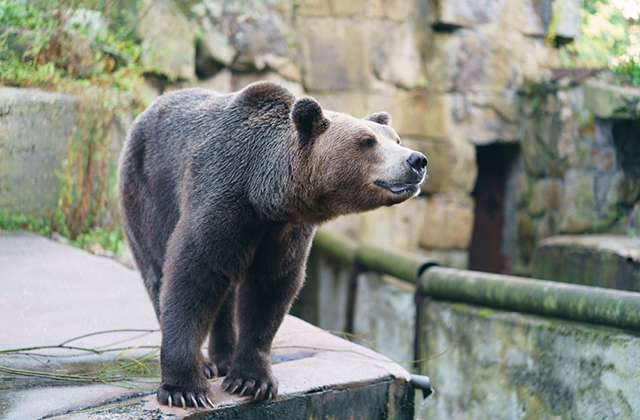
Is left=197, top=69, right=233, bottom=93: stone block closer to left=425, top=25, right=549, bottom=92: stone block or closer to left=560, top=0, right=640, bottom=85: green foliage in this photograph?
left=425, top=25, right=549, bottom=92: stone block

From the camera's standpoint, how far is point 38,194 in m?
5.53

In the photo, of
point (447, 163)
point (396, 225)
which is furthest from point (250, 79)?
point (447, 163)

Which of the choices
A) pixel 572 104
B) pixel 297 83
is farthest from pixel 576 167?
pixel 297 83

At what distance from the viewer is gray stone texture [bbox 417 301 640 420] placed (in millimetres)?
3303

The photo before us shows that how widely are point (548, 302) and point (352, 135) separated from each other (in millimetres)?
1925

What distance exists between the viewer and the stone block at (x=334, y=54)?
308 inches

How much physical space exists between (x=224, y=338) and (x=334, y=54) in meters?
5.66

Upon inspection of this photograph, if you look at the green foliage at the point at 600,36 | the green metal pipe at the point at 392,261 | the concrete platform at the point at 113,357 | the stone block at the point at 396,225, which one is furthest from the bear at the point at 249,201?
the green foliage at the point at 600,36

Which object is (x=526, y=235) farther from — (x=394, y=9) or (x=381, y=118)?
(x=381, y=118)

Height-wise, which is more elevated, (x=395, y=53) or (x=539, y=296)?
(x=395, y=53)

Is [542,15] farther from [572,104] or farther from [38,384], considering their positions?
[38,384]

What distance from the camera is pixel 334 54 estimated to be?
313 inches

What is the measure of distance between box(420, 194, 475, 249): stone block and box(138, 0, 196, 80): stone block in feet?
12.6

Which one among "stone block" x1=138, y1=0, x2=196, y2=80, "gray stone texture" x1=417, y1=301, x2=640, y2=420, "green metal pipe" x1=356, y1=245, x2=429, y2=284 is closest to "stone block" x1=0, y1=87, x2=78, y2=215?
"stone block" x1=138, y1=0, x2=196, y2=80
